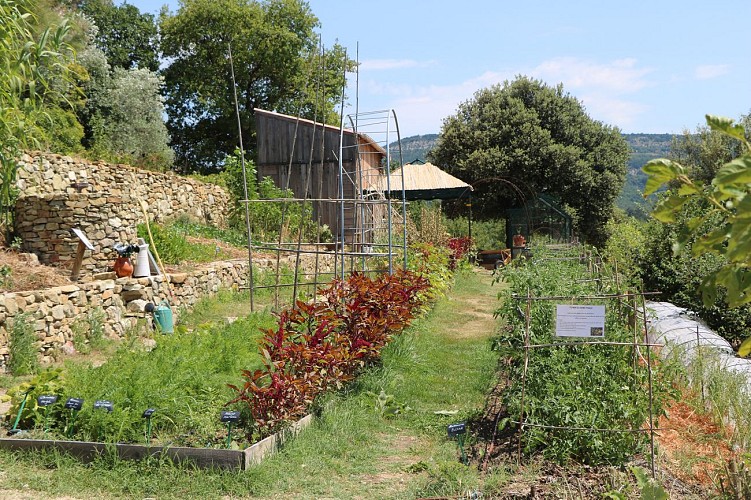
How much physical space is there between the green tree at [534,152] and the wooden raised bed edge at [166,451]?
21.4 metres

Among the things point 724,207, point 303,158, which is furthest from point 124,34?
point 724,207

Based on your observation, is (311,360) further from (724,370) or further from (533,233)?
(533,233)

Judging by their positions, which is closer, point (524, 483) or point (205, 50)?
point (524, 483)

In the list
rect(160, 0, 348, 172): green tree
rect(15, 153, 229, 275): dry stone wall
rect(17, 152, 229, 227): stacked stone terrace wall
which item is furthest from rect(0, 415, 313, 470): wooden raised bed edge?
rect(160, 0, 348, 172): green tree

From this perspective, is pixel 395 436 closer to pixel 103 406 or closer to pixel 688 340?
pixel 103 406

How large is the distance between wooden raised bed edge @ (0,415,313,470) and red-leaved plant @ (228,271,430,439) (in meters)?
0.27

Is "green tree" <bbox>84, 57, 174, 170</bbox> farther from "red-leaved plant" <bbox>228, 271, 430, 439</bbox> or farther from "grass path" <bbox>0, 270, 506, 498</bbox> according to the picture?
"grass path" <bbox>0, 270, 506, 498</bbox>

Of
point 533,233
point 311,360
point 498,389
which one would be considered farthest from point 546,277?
point 533,233

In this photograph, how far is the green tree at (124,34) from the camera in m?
27.1

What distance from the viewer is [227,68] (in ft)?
94.5

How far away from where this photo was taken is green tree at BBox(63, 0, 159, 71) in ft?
89.0

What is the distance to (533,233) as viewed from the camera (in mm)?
21141

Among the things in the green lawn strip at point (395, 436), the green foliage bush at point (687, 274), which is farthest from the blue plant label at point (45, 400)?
the green foliage bush at point (687, 274)

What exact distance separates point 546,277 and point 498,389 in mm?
1173
